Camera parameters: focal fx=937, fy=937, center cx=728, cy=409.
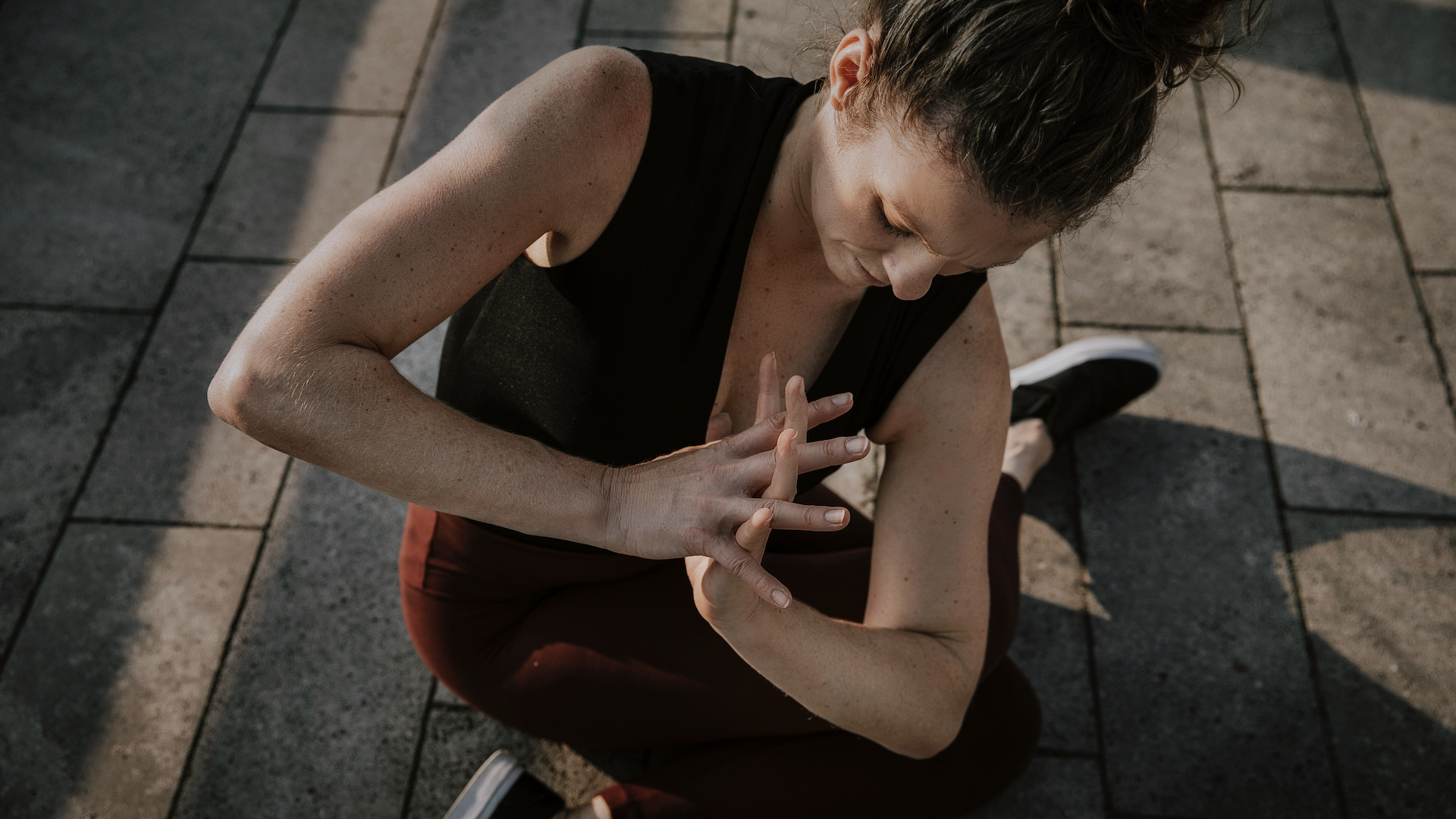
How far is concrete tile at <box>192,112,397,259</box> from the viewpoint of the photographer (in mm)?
2875

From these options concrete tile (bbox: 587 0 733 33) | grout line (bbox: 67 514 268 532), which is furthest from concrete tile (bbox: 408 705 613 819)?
concrete tile (bbox: 587 0 733 33)

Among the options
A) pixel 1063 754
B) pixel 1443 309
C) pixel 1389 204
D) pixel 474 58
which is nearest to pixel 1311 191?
pixel 1389 204

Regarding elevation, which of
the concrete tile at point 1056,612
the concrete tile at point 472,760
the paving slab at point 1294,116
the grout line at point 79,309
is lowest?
the concrete tile at point 472,760

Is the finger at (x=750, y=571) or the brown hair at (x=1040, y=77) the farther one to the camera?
the finger at (x=750, y=571)

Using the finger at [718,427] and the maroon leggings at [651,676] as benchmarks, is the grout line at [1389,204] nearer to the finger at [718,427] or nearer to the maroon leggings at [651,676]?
the maroon leggings at [651,676]

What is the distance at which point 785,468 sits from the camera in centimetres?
118

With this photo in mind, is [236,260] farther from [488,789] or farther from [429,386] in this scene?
[488,789]

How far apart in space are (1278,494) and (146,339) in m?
3.20

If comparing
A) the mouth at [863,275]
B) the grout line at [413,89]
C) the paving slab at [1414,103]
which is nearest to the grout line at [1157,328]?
the paving slab at [1414,103]

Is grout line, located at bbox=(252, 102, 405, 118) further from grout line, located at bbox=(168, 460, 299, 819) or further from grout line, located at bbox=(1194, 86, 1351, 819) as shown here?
grout line, located at bbox=(1194, 86, 1351, 819)

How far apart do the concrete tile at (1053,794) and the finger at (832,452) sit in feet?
4.43

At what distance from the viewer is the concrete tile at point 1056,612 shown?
2252 mm

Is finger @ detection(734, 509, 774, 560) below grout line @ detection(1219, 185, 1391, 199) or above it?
above

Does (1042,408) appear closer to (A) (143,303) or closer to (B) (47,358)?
(A) (143,303)
